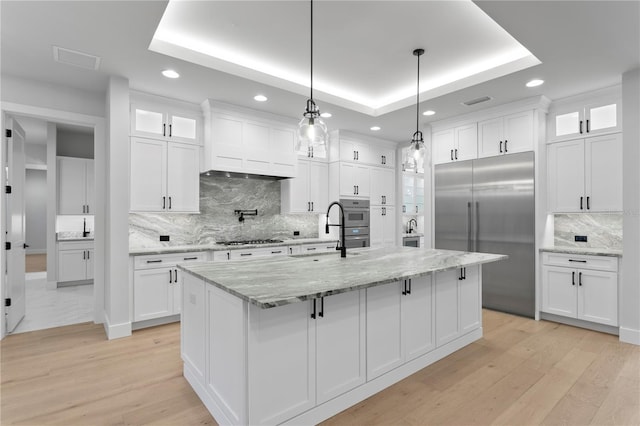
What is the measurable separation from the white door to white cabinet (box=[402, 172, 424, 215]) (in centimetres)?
618

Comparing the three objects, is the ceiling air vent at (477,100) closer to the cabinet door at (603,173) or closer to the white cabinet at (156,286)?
the cabinet door at (603,173)

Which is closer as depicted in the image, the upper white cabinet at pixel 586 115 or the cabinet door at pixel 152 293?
the cabinet door at pixel 152 293

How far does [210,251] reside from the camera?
167 inches

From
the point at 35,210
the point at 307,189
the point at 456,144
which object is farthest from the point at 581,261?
the point at 35,210

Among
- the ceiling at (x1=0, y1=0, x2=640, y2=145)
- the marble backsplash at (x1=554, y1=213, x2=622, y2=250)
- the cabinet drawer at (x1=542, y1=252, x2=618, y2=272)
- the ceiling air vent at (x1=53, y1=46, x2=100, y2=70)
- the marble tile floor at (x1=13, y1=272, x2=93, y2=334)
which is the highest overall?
the ceiling at (x1=0, y1=0, x2=640, y2=145)

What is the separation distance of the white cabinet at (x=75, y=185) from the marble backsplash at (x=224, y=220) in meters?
3.03

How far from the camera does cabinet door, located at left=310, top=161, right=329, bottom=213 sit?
564cm

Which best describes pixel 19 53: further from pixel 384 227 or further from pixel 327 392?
pixel 384 227

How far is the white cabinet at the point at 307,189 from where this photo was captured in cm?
540

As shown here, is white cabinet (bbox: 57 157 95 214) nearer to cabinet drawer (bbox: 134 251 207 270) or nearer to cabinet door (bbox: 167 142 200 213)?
cabinet door (bbox: 167 142 200 213)

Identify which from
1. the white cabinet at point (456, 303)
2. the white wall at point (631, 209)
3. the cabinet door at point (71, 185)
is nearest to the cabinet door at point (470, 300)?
the white cabinet at point (456, 303)

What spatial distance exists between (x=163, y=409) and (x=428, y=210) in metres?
4.41

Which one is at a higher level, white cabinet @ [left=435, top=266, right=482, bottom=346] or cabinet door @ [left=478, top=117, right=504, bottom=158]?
cabinet door @ [left=478, top=117, right=504, bottom=158]

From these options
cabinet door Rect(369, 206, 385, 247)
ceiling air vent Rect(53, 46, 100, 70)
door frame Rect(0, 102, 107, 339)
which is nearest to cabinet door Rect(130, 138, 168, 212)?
door frame Rect(0, 102, 107, 339)
